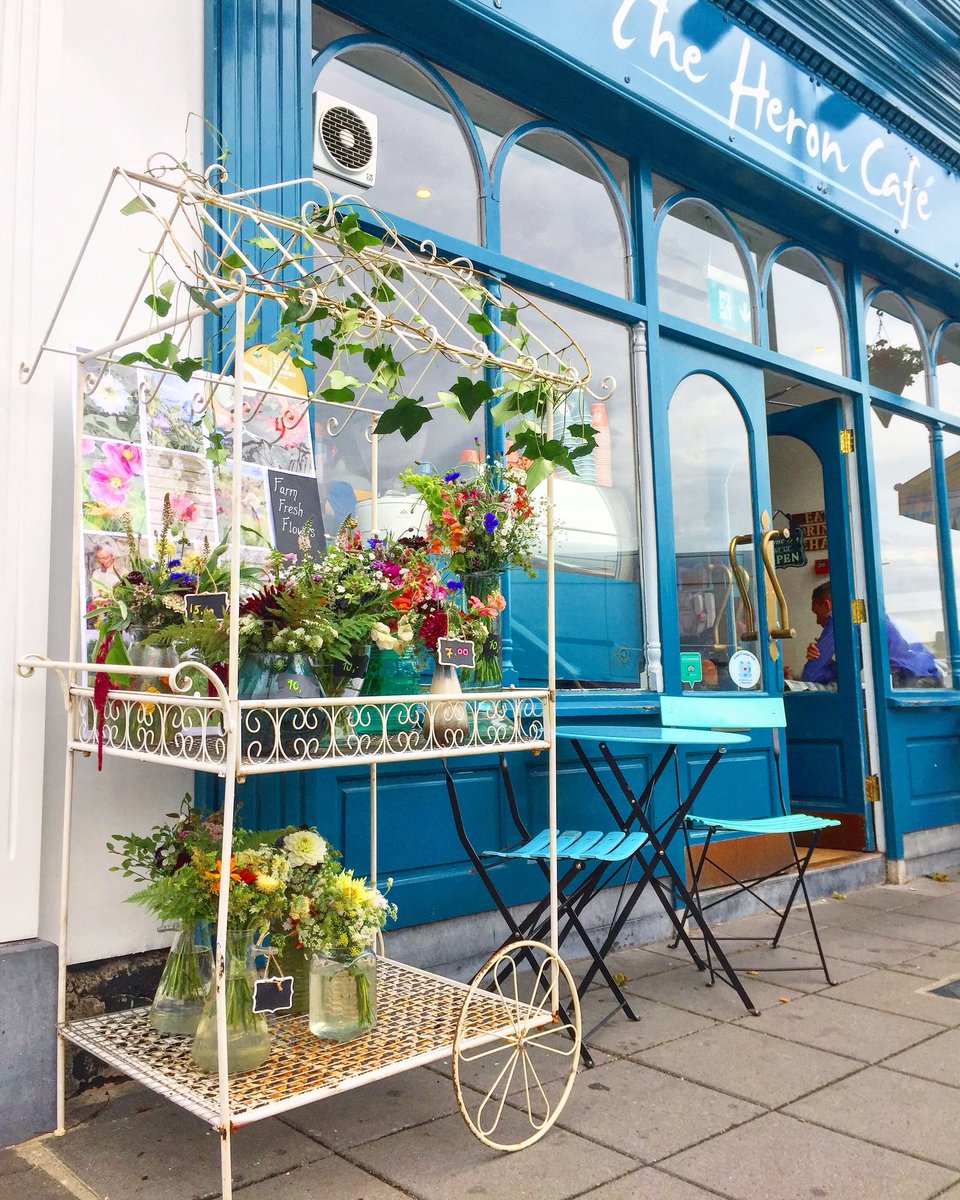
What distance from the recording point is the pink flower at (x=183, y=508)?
2754mm

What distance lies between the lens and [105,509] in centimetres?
267

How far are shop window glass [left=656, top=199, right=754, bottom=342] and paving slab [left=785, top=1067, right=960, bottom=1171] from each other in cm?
355

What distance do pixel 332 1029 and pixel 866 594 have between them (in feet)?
14.9

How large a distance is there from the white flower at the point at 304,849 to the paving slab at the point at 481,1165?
2.27 ft

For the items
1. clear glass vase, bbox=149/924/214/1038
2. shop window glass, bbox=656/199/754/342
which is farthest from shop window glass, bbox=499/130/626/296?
clear glass vase, bbox=149/924/214/1038

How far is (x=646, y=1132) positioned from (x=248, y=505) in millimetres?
1979

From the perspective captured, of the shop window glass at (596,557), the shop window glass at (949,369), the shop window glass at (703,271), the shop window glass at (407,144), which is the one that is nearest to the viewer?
the shop window glass at (407,144)

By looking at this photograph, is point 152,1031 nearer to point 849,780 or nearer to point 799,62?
point 849,780

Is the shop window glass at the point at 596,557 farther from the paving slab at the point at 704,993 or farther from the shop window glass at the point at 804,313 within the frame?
the shop window glass at the point at 804,313

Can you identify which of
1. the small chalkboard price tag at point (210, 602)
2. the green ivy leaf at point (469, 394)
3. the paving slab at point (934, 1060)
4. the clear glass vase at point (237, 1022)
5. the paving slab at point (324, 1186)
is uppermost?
the green ivy leaf at point (469, 394)

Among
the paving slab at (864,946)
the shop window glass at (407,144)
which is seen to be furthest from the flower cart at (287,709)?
the paving slab at (864,946)

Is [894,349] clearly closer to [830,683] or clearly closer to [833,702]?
[830,683]

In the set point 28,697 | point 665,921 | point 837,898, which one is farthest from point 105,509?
point 837,898

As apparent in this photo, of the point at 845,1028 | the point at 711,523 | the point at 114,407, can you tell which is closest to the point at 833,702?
the point at 711,523
